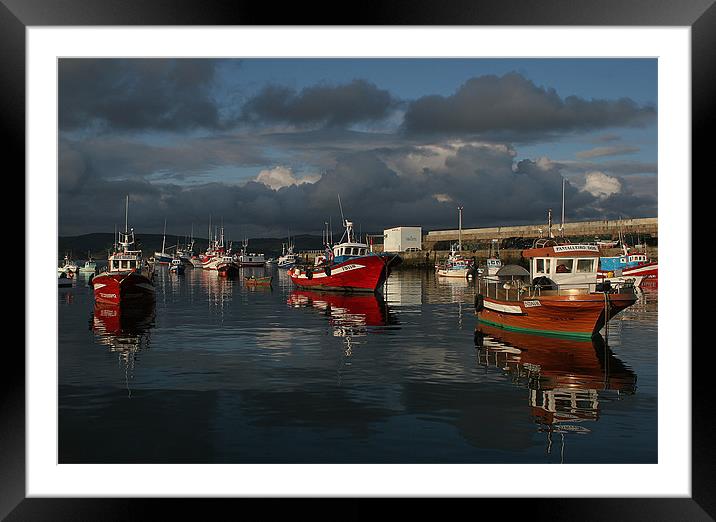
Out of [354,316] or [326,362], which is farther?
[354,316]

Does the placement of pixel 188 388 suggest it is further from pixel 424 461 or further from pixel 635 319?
pixel 635 319

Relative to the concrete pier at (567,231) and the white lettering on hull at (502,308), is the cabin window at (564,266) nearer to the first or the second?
the white lettering on hull at (502,308)

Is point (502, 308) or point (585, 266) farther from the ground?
point (585, 266)

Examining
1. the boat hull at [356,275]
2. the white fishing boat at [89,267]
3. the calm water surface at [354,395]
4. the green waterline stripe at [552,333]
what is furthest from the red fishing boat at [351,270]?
the white fishing boat at [89,267]

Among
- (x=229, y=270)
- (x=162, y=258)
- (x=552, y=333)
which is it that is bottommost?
(x=552, y=333)

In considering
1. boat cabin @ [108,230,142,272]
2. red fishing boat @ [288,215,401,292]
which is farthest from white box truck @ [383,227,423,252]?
boat cabin @ [108,230,142,272]

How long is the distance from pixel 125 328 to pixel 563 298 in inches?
518

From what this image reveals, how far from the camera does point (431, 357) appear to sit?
14.9 metres

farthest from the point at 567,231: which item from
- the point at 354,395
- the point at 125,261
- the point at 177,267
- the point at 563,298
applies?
the point at 354,395

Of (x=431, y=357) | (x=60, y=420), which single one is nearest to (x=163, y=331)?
(x=431, y=357)

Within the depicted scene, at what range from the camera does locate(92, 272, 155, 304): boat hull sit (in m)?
27.4

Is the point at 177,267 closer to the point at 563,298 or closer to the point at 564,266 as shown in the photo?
the point at 564,266

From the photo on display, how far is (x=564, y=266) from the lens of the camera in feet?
56.6
